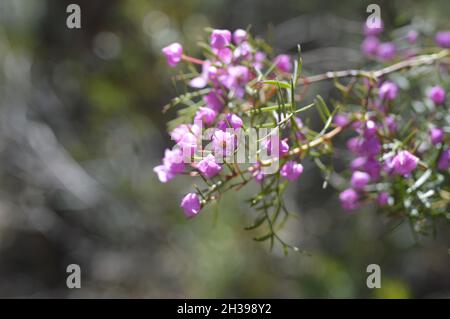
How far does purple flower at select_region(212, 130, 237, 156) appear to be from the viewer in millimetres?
796

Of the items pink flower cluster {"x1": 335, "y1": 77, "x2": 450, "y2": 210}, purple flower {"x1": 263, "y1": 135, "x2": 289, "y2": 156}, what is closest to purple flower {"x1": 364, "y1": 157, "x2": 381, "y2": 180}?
A: pink flower cluster {"x1": 335, "y1": 77, "x2": 450, "y2": 210}

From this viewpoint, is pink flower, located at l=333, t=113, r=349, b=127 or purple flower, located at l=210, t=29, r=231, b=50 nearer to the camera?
purple flower, located at l=210, t=29, r=231, b=50

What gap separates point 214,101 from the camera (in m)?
1.03

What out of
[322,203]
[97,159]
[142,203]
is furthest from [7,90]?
[322,203]

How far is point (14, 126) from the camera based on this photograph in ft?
11.1

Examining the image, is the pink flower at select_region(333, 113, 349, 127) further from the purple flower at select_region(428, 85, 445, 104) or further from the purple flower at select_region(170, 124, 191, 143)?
the purple flower at select_region(170, 124, 191, 143)

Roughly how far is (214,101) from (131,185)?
7.41ft

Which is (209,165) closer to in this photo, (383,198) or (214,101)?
(214,101)

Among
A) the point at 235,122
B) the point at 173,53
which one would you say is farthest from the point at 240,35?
the point at 235,122

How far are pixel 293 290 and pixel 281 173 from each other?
193 cm

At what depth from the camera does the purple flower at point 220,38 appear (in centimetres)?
96

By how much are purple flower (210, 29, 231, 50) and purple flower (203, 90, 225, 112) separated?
10 cm

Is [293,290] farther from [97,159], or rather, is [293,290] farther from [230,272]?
[97,159]

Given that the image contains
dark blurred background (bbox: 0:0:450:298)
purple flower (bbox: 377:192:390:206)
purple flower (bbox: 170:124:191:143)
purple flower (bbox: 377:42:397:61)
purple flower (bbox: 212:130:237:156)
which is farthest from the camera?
dark blurred background (bbox: 0:0:450:298)
